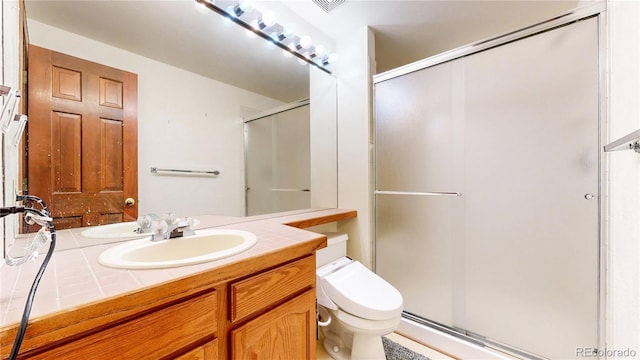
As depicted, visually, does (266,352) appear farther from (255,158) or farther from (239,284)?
(255,158)

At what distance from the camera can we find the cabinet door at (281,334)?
0.70m

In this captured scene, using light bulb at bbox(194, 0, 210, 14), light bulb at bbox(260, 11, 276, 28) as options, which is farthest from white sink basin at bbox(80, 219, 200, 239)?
light bulb at bbox(260, 11, 276, 28)

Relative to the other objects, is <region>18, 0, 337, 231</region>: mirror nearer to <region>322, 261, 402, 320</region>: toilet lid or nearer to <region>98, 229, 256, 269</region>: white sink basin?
<region>98, 229, 256, 269</region>: white sink basin

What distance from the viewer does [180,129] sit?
1.13m

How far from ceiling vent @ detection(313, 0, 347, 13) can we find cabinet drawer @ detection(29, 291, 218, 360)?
173cm

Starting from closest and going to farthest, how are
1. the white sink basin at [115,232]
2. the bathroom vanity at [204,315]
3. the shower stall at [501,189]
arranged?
the bathroom vanity at [204,315]
the white sink basin at [115,232]
the shower stall at [501,189]

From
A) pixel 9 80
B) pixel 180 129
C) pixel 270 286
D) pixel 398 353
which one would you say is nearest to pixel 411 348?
pixel 398 353

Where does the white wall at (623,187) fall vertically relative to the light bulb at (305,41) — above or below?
below

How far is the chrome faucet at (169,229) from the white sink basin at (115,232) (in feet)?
0.30

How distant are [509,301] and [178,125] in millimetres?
1960

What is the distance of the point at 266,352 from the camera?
2.50 ft

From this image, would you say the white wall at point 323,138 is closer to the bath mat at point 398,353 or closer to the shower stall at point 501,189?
the shower stall at point 501,189

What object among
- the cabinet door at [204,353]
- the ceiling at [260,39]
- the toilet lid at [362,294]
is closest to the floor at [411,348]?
the toilet lid at [362,294]

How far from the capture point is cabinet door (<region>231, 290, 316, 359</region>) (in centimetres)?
70
